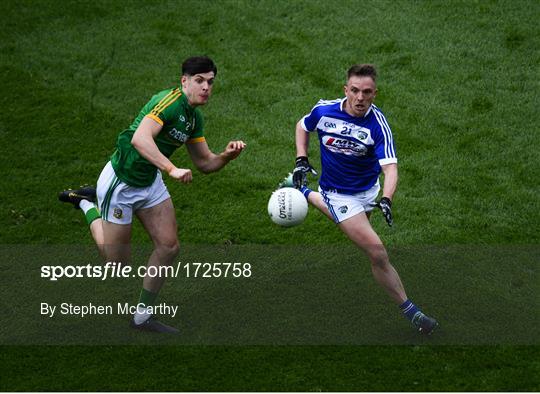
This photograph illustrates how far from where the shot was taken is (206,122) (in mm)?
13859

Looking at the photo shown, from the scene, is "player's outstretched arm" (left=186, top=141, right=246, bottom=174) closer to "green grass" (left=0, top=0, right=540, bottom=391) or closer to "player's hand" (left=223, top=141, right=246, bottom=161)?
"player's hand" (left=223, top=141, right=246, bottom=161)

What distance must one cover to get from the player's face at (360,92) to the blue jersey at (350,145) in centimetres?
13

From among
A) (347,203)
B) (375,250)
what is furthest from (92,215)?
(375,250)

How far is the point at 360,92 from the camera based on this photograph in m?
9.35

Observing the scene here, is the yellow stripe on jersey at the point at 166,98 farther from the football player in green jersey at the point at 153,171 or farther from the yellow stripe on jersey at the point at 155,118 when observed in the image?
the yellow stripe on jersey at the point at 155,118

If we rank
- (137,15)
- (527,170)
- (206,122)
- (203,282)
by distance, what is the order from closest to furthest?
(203,282)
(527,170)
(206,122)
(137,15)

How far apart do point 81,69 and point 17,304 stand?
217 inches

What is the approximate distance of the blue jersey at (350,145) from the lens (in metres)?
9.51

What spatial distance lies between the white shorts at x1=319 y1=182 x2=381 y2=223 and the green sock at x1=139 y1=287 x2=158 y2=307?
1.92 m

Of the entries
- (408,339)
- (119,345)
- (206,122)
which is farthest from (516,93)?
(119,345)

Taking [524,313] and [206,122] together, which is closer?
[524,313]

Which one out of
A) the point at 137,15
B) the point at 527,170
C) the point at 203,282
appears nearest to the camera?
the point at 203,282

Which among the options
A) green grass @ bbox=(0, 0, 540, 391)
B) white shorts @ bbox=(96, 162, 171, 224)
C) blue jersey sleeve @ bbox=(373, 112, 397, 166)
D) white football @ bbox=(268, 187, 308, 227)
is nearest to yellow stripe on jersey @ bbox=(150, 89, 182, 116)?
white shorts @ bbox=(96, 162, 171, 224)

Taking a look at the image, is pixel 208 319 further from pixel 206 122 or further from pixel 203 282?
pixel 206 122
